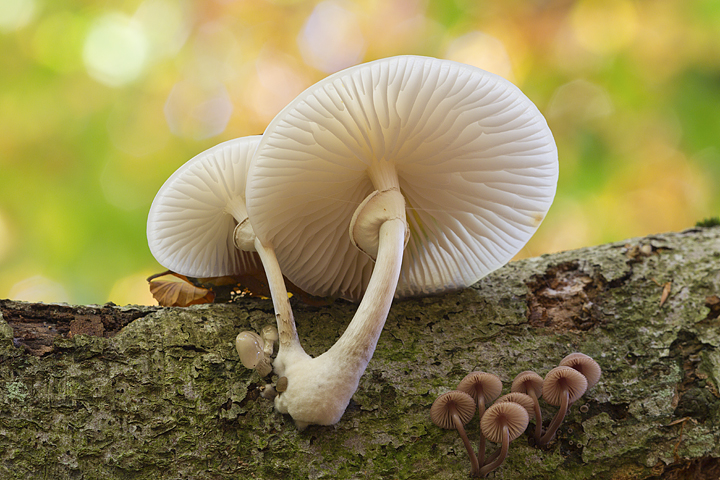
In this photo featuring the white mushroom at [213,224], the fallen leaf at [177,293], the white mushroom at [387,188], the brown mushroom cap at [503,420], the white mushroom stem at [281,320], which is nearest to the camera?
the brown mushroom cap at [503,420]

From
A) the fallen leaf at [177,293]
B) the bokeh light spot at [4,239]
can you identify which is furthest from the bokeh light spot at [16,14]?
the fallen leaf at [177,293]

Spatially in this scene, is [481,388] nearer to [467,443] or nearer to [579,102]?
[467,443]

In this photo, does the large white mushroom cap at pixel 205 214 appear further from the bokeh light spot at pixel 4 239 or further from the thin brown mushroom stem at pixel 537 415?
the bokeh light spot at pixel 4 239

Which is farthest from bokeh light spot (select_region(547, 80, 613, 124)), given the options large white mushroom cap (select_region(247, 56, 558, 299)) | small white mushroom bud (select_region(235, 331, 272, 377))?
small white mushroom bud (select_region(235, 331, 272, 377))

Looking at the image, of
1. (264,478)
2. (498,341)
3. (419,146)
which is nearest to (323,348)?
(264,478)

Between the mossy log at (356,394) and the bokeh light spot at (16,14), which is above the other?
the bokeh light spot at (16,14)

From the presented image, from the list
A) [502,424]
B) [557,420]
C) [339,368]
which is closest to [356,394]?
[339,368]

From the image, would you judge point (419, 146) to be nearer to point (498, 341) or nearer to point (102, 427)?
point (498, 341)

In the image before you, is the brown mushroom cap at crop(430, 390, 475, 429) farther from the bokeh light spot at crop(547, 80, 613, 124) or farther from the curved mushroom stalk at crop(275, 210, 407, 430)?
the bokeh light spot at crop(547, 80, 613, 124)
